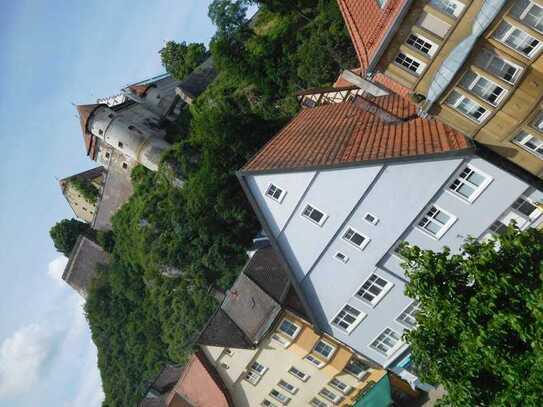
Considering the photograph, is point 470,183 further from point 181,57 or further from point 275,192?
point 181,57

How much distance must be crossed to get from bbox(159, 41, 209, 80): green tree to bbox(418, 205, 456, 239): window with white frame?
63059 mm

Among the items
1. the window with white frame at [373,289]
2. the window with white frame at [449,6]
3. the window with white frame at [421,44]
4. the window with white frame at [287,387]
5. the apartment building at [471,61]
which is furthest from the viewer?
the window with white frame at [287,387]

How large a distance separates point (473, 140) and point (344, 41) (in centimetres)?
2393

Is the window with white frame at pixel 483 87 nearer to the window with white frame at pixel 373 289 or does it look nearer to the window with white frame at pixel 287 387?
the window with white frame at pixel 373 289

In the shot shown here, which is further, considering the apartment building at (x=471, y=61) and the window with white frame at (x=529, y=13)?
the apartment building at (x=471, y=61)

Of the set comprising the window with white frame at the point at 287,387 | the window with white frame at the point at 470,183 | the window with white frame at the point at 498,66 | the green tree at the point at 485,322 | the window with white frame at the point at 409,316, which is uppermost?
the window with white frame at the point at 498,66

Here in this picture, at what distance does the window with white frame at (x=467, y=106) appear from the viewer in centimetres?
1912

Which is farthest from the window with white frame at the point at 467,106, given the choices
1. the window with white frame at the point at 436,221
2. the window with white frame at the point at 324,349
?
the window with white frame at the point at 324,349

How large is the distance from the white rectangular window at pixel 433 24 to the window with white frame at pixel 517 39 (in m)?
1.85

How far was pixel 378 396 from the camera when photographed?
27.8 meters

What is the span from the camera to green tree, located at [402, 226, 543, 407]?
12750 millimetres

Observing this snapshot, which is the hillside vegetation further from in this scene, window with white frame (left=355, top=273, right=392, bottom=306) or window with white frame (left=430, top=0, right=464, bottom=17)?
window with white frame (left=430, top=0, right=464, bottom=17)

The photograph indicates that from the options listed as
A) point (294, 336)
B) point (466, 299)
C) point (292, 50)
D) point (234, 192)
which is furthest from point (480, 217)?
point (292, 50)

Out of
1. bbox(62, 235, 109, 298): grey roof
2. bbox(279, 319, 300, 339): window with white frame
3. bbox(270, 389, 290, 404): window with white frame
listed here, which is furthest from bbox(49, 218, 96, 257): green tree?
bbox(279, 319, 300, 339): window with white frame
